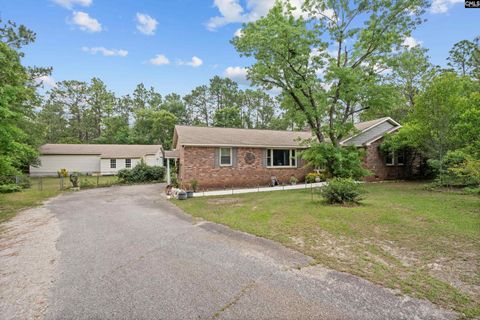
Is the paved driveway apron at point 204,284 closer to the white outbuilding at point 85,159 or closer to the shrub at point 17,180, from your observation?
the shrub at point 17,180

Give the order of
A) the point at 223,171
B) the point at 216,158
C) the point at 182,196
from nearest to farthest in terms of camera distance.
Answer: the point at 182,196, the point at 216,158, the point at 223,171

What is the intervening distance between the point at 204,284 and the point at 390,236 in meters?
4.69

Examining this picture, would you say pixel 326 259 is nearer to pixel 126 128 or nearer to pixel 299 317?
pixel 299 317

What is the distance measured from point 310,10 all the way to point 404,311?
52.3ft

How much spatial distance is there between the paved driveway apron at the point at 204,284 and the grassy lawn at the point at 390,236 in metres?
0.44

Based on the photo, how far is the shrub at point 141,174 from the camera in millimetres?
19734

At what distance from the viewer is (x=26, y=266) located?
431 centimetres

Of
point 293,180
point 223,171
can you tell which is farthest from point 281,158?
point 223,171

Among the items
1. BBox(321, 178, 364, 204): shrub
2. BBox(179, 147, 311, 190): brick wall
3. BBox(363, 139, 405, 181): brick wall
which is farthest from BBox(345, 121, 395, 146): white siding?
BBox(321, 178, 364, 204): shrub

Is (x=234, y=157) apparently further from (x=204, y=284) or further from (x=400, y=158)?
(x=400, y=158)

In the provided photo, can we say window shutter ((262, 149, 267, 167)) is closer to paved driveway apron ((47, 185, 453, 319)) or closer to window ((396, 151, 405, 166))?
paved driveway apron ((47, 185, 453, 319))

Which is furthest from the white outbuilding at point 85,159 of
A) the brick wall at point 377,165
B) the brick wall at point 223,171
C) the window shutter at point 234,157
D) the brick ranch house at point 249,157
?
the brick wall at point 377,165

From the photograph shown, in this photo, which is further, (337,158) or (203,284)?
(337,158)

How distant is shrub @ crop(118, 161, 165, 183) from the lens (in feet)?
64.7
